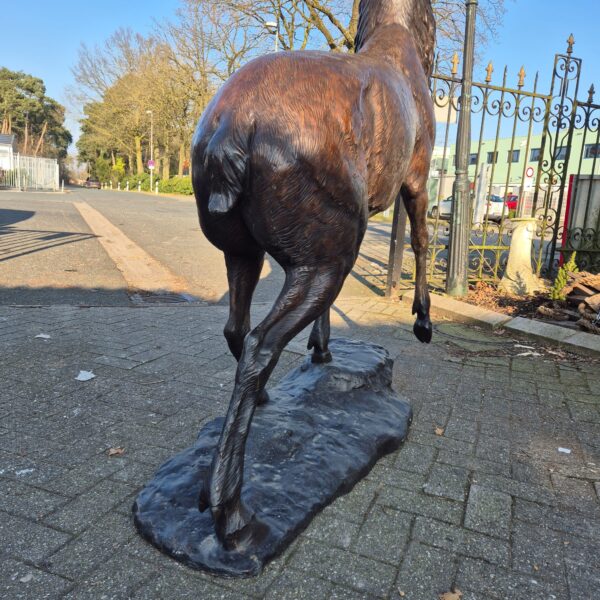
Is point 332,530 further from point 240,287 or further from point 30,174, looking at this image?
point 30,174

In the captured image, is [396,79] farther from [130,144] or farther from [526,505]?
[130,144]

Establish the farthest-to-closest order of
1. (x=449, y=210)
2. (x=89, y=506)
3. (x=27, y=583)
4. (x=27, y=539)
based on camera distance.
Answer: (x=449, y=210), (x=89, y=506), (x=27, y=539), (x=27, y=583)

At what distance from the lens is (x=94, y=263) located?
8.61m

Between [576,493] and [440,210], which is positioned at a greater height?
[440,210]

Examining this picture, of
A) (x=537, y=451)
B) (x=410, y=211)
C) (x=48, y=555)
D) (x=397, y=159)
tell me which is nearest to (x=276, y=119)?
(x=397, y=159)

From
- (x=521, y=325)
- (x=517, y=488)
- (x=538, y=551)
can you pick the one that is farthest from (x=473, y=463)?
(x=521, y=325)

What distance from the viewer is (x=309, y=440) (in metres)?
2.43

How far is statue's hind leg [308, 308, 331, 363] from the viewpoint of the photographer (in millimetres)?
3117

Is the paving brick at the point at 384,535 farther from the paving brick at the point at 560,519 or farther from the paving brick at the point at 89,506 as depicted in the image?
the paving brick at the point at 89,506

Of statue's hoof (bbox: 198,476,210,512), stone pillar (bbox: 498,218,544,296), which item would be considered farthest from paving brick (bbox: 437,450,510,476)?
stone pillar (bbox: 498,218,544,296)

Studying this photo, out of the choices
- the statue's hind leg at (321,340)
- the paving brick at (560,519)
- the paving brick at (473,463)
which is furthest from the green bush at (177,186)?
the paving brick at (560,519)

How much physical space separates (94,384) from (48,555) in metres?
1.74

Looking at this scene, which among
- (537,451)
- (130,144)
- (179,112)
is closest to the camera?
(537,451)

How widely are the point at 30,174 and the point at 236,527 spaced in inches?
1552
